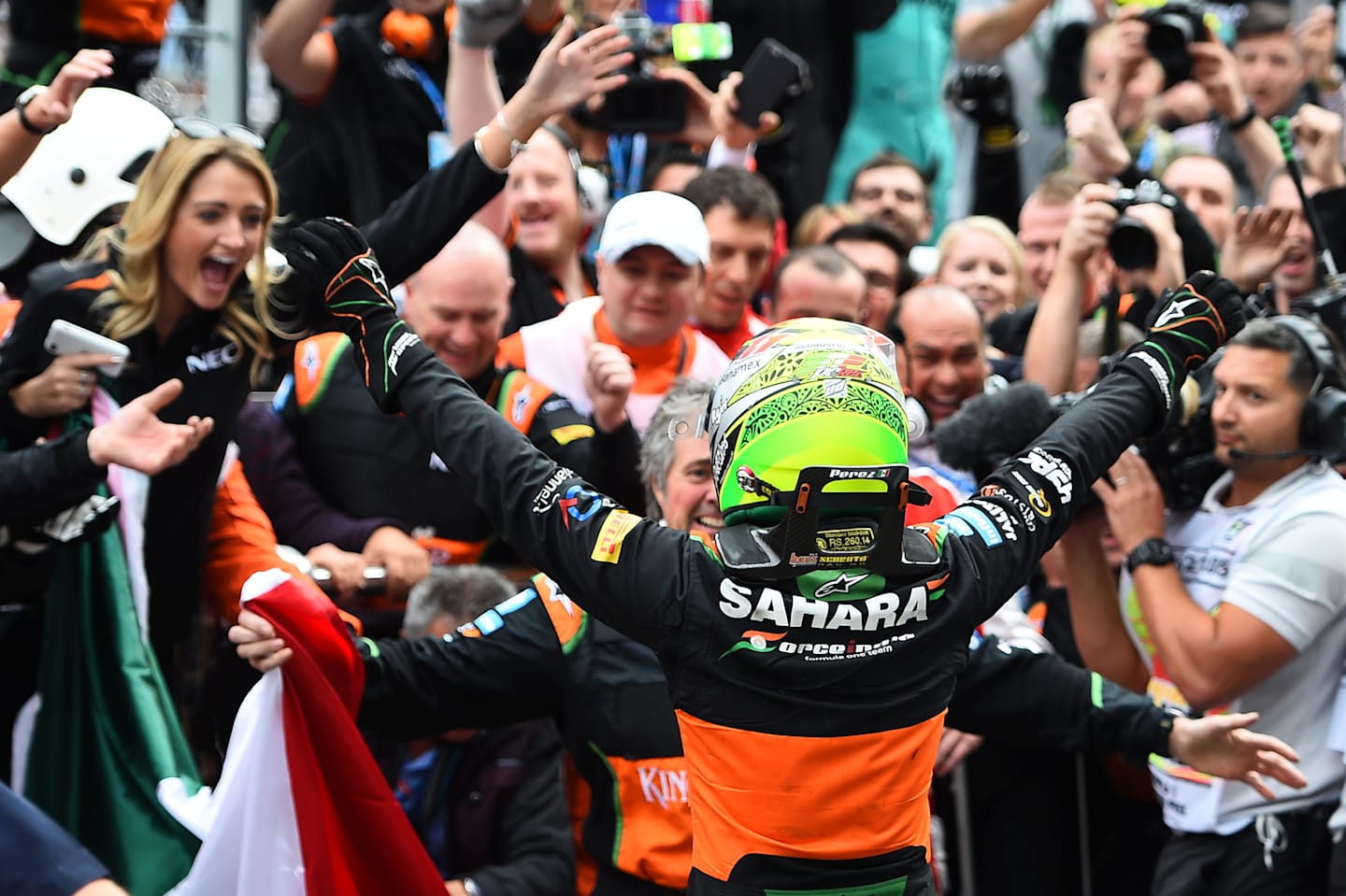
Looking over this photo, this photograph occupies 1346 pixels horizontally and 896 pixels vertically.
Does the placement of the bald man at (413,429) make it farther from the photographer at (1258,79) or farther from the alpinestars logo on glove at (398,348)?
the photographer at (1258,79)

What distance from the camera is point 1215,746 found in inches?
135

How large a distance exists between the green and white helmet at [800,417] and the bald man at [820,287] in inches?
103

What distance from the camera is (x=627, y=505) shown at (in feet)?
14.5

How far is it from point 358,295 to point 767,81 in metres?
3.22

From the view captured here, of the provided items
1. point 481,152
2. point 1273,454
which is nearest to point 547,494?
point 481,152

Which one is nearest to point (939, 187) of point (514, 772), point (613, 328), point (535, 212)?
point (535, 212)

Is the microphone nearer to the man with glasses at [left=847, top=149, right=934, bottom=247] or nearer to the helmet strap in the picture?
the helmet strap

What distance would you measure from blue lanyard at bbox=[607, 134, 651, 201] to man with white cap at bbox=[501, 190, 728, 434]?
1849mm

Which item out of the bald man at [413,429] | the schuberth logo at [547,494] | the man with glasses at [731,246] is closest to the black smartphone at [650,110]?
the man with glasses at [731,246]

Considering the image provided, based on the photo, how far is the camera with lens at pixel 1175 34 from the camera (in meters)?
5.86

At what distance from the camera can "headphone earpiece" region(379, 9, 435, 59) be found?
243 inches

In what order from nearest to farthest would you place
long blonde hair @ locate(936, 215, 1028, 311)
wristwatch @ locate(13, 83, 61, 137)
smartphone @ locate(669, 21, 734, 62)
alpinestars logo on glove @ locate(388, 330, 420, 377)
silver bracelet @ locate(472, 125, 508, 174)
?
alpinestars logo on glove @ locate(388, 330, 420, 377) < wristwatch @ locate(13, 83, 61, 137) < silver bracelet @ locate(472, 125, 508, 174) < long blonde hair @ locate(936, 215, 1028, 311) < smartphone @ locate(669, 21, 734, 62)

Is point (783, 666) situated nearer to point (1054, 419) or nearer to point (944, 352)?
point (1054, 419)

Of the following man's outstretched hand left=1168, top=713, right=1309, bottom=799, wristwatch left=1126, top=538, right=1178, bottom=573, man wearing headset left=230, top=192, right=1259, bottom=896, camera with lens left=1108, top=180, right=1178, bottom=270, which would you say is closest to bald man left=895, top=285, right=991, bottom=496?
camera with lens left=1108, top=180, right=1178, bottom=270
